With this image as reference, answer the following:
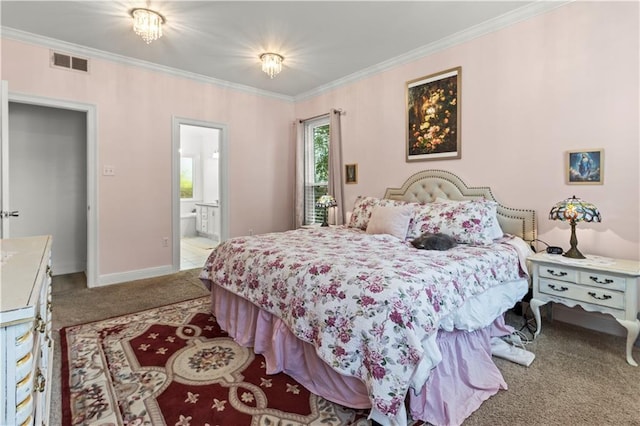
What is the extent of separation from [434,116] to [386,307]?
2.81 m

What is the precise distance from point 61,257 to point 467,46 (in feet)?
18.8

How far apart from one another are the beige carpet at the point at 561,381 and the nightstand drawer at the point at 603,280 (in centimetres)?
49

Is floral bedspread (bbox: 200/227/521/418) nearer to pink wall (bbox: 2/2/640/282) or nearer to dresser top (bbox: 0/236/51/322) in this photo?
pink wall (bbox: 2/2/640/282)

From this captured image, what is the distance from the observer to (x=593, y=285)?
7.26ft

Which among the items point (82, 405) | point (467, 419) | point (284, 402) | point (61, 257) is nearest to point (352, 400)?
point (284, 402)

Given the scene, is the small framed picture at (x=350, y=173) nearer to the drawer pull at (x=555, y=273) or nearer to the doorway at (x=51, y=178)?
the drawer pull at (x=555, y=273)

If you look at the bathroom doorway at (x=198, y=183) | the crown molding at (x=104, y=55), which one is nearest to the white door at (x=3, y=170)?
the crown molding at (x=104, y=55)

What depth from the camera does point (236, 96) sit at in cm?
491

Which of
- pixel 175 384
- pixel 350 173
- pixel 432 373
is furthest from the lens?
pixel 350 173

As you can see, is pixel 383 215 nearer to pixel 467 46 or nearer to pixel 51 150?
pixel 467 46

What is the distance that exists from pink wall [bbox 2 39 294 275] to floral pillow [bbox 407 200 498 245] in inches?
116

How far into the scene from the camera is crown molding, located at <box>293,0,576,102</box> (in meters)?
2.85

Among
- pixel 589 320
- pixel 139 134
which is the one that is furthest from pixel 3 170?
pixel 589 320

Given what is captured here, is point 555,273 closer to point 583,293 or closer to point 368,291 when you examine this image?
point 583,293
